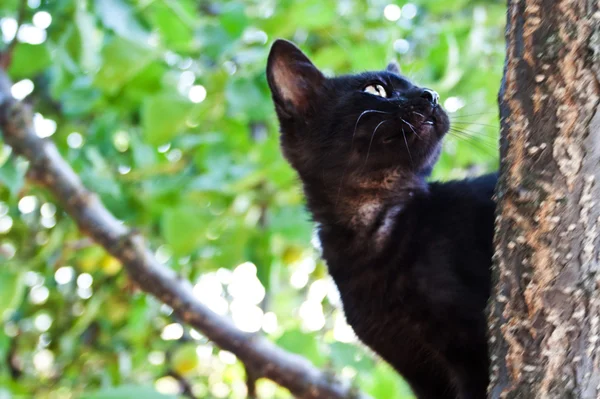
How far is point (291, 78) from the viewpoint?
157 centimetres

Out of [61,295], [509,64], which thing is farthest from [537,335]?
[61,295]

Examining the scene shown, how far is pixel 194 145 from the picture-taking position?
1.73m

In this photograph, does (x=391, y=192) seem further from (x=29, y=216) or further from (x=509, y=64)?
(x=29, y=216)

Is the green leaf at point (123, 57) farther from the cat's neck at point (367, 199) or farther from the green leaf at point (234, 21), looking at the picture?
the cat's neck at point (367, 199)

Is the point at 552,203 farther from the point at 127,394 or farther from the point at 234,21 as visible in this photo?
the point at 234,21

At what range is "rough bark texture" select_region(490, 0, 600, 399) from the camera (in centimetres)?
76

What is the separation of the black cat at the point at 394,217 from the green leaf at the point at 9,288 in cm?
67

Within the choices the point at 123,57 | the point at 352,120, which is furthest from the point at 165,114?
the point at 352,120

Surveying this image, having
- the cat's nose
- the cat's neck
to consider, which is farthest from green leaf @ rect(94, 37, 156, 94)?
the cat's nose

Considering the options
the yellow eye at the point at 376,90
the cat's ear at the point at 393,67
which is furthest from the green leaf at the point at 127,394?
the cat's ear at the point at 393,67

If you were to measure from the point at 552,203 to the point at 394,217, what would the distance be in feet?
2.16

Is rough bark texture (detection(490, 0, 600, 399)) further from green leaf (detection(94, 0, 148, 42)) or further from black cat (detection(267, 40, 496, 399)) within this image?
green leaf (detection(94, 0, 148, 42))

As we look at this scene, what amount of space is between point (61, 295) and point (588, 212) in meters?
1.63

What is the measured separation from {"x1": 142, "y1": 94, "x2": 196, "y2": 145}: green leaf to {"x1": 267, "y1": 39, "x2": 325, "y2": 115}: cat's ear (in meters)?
0.19
